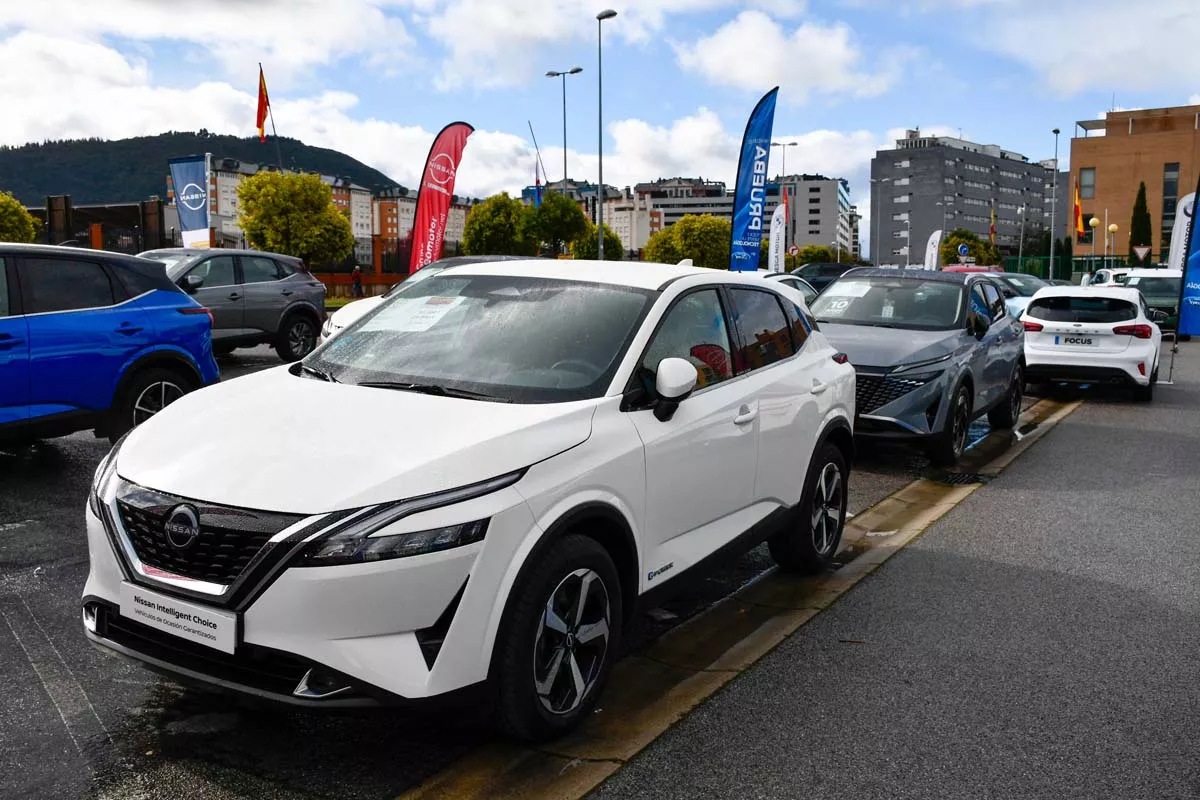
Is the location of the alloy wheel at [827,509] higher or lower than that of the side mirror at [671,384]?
lower

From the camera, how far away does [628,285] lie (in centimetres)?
451

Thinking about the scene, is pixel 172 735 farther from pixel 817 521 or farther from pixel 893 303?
pixel 893 303

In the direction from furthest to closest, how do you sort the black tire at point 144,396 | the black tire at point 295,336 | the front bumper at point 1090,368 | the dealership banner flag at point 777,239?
the dealership banner flag at point 777,239 → the black tire at point 295,336 → the front bumper at point 1090,368 → the black tire at point 144,396

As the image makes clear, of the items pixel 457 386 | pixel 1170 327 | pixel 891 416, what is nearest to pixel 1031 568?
pixel 891 416

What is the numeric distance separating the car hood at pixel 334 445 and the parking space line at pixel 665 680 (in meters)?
0.94

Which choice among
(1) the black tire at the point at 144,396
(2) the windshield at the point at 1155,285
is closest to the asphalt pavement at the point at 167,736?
(1) the black tire at the point at 144,396

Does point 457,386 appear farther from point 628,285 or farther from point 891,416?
point 891,416

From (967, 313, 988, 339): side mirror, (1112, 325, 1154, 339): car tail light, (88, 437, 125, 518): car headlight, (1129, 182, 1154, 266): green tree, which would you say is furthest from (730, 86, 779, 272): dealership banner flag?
(1129, 182, 1154, 266): green tree

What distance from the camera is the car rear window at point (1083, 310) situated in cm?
1399

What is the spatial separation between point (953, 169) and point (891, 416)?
169556 mm

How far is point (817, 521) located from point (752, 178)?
16.3 m

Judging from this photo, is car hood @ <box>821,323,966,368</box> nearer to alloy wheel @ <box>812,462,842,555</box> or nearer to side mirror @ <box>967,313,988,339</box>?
side mirror @ <box>967,313,988,339</box>

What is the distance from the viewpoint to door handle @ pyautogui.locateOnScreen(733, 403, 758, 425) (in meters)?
4.57

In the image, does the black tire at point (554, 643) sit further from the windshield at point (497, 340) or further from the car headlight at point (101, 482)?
the car headlight at point (101, 482)
